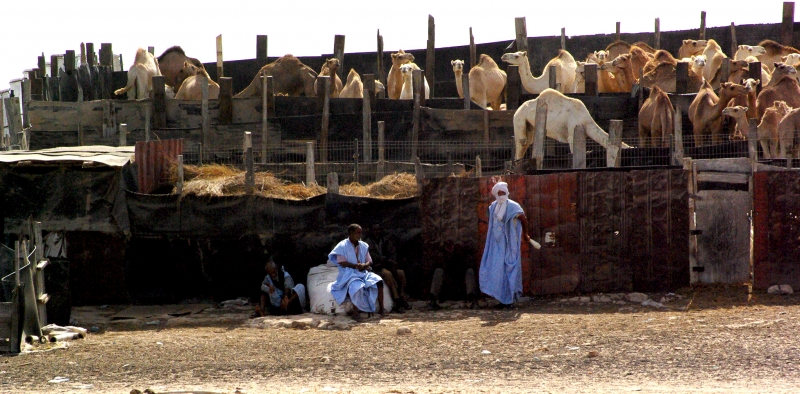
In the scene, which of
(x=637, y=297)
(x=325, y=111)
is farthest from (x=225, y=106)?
(x=637, y=297)

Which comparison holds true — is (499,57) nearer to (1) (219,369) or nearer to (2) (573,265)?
(2) (573,265)

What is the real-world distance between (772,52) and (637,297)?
15.3 m

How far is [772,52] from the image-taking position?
2581 cm

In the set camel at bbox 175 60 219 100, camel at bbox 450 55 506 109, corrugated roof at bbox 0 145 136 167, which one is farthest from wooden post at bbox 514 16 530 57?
corrugated roof at bbox 0 145 136 167

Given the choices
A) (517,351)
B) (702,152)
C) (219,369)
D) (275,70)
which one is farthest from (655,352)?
(275,70)

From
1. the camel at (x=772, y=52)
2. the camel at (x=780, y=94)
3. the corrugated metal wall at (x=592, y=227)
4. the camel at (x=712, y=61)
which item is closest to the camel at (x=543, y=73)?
the camel at (x=712, y=61)

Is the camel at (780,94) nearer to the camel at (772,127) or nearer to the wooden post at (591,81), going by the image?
the camel at (772,127)

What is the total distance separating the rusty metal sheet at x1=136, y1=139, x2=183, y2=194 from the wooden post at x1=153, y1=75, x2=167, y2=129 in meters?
5.06

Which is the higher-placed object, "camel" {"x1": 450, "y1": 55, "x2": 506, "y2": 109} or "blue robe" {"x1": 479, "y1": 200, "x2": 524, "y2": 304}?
"camel" {"x1": 450, "y1": 55, "x2": 506, "y2": 109}

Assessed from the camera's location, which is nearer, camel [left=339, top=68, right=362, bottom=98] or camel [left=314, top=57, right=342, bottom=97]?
camel [left=339, top=68, right=362, bottom=98]

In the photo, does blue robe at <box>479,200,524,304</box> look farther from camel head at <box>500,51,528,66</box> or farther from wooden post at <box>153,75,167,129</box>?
camel head at <box>500,51,528,66</box>

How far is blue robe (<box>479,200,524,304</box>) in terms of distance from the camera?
1270 centimetres

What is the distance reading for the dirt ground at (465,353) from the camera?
8633 millimetres

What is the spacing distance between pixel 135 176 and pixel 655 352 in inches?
308
